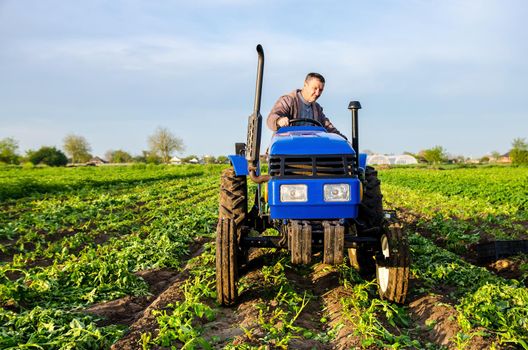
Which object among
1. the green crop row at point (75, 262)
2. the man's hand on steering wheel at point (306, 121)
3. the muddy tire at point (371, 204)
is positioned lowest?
the green crop row at point (75, 262)

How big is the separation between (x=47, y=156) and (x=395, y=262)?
73918 mm

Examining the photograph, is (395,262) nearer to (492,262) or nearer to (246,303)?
(246,303)

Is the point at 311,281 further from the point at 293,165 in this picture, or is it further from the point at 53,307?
the point at 53,307

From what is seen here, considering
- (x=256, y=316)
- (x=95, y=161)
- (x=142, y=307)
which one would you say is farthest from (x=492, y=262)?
(x=95, y=161)

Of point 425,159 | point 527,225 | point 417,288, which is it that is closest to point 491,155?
point 425,159

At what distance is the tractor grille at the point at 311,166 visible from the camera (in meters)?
4.48

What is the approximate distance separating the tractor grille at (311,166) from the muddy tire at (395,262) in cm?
71

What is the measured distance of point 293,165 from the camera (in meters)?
4.51

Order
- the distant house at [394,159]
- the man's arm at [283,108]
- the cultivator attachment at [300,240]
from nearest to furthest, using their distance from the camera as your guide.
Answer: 1. the cultivator attachment at [300,240]
2. the man's arm at [283,108]
3. the distant house at [394,159]

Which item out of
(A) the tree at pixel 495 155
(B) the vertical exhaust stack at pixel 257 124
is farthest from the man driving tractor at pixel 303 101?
(A) the tree at pixel 495 155

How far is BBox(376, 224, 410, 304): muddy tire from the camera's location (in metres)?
4.36

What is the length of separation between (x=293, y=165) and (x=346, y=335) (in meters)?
1.60

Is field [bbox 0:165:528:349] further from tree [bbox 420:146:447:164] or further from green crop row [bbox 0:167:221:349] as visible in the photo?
tree [bbox 420:146:447:164]

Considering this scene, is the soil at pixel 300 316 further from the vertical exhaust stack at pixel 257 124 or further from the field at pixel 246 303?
the vertical exhaust stack at pixel 257 124
